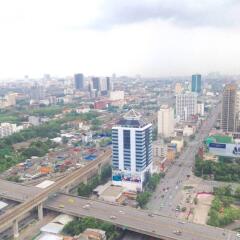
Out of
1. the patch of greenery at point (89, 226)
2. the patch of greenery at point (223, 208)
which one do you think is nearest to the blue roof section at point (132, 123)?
the patch of greenery at point (223, 208)

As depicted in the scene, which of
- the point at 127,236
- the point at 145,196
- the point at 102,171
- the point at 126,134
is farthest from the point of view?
the point at 102,171

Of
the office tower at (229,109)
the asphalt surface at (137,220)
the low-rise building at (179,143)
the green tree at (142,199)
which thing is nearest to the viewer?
the asphalt surface at (137,220)

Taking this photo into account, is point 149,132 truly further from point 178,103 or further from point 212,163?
point 178,103

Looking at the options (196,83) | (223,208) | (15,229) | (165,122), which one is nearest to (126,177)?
(223,208)

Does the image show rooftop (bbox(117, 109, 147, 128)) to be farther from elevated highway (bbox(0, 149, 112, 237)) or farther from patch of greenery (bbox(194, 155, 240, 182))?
patch of greenery (bbox(194, 155, 240, 182))

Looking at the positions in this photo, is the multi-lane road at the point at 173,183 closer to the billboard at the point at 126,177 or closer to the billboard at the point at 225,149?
the billboard at the point at 126,177

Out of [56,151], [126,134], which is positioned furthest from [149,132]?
[56,151]

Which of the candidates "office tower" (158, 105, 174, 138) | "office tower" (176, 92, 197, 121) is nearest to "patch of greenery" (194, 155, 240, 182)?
"office tower" (158, 105, 174, 138)
